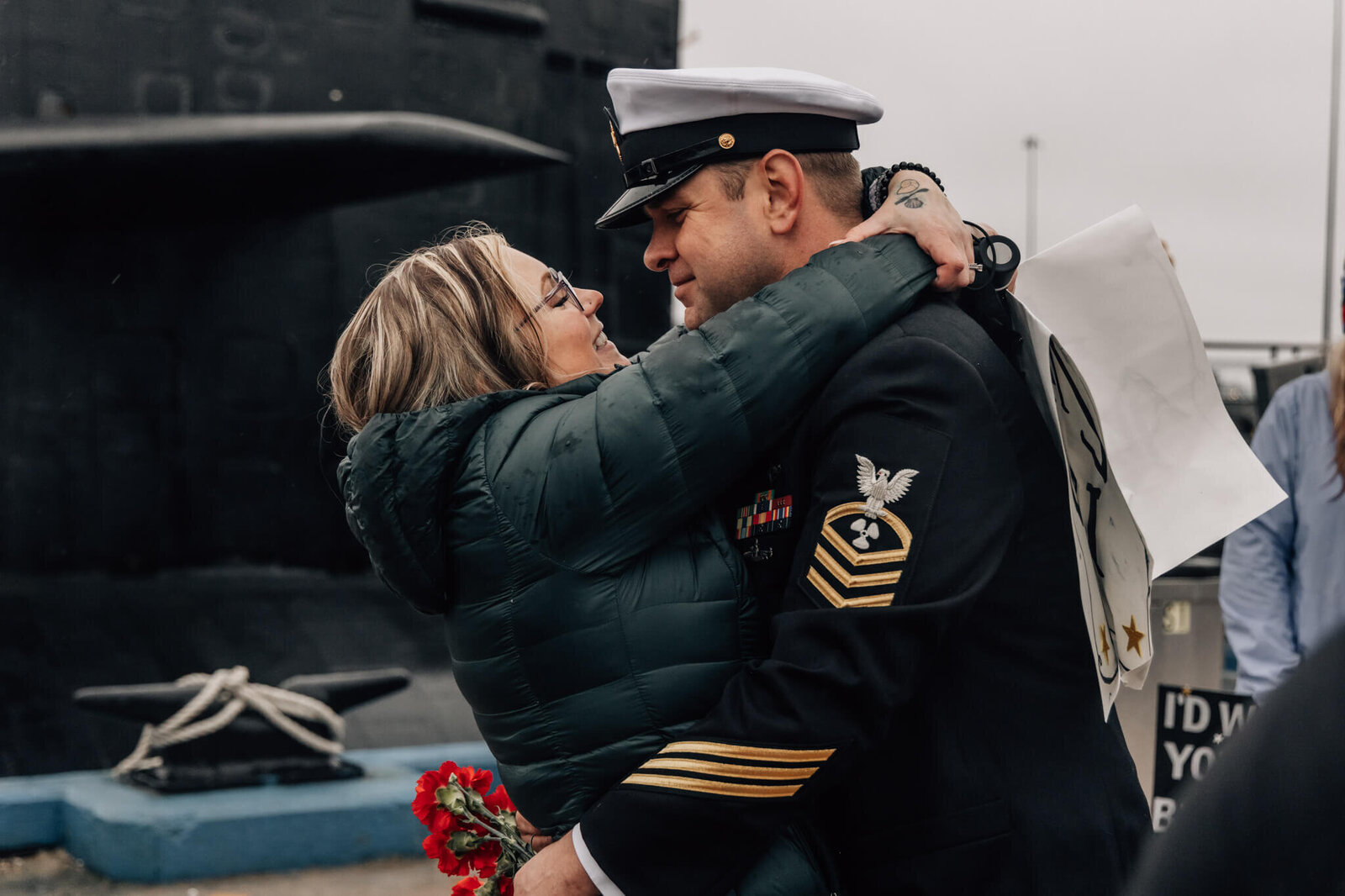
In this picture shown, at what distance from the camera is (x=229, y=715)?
200 inches

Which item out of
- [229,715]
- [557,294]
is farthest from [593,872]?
[229,715]

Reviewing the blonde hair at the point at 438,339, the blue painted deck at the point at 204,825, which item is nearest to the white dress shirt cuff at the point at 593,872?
the blonde hair at the point at 438,339

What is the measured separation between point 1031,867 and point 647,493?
642 millimetres

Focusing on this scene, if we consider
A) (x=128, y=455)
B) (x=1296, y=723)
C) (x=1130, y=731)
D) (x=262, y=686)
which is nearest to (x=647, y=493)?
(x=1296, y=723)

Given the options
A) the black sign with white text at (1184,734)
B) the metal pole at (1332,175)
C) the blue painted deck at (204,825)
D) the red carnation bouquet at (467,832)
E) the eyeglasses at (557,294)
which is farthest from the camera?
the metal pole at (1332,175)

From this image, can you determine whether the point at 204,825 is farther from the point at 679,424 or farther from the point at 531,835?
the point at 679,424

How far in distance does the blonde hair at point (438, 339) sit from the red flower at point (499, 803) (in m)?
0.59

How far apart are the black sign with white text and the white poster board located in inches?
89.1

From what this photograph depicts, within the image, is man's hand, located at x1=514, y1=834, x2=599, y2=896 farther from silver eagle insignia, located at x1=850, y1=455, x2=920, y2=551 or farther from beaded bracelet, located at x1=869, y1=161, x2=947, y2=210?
beaded bracelet, located at x1=869, y1=161, x2=947, y2=210

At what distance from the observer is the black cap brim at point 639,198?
182 centimetres

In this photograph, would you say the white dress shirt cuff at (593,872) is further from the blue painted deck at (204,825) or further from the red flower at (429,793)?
the blue painted deck at (204,825)

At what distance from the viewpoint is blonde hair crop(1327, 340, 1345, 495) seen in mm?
3227

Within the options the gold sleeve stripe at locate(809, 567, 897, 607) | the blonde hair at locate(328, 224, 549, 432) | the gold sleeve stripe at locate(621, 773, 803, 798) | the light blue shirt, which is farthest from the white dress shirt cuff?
the light blue shirt

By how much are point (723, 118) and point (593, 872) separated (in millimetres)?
1031
